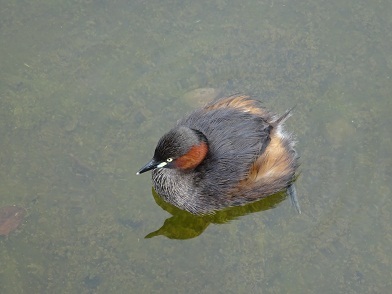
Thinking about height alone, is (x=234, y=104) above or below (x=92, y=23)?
below

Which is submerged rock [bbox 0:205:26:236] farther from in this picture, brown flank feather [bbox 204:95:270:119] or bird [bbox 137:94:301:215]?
brown flank feather [bbox 204:95:270:119]

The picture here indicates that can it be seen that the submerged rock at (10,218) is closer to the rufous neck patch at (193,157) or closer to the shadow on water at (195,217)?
the shadow on water at (195,217)

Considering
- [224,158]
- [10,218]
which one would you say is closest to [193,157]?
[224,158]

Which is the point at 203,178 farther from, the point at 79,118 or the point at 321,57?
the point at 321,57

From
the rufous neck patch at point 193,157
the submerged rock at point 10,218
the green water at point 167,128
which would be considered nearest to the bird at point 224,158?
the rufous neck patch at point 193,157

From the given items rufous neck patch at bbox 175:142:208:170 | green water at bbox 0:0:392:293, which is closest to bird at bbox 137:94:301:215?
rufous neck patch at bbox 175:142:208:170

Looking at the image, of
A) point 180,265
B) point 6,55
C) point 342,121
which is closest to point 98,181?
point 180,265

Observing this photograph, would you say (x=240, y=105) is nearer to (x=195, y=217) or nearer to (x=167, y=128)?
(x=167, y=128)
